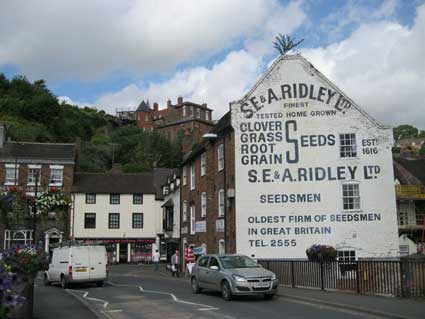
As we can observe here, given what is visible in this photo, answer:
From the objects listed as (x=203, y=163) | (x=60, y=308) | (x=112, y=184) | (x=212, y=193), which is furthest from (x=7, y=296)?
(x=112, y=184)

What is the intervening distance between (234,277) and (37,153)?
137 feet

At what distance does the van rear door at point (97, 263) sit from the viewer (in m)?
23.6

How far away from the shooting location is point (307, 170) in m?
25.7

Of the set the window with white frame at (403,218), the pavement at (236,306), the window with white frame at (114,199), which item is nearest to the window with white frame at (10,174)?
the window with white frame at (114,199)

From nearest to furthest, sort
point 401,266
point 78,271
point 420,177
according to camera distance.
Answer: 1. point 401,266
2. point 78,271
3. point 420,177

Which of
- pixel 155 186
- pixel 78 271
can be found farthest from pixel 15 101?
pixel 78 271

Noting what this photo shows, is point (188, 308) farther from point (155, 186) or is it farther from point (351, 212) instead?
point (155, 186)

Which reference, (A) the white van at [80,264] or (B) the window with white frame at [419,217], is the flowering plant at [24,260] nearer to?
(A) the white van at [80,264]

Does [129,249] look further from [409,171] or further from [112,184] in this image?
[409,171]

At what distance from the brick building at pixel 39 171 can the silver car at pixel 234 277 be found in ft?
112

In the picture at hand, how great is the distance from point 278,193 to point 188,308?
12493 mm

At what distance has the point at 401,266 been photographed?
46.2 ft

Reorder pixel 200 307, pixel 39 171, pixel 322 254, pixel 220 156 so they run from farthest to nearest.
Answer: pixel 39 171
pixel 220 156
pixel 322 254
pixel 200 307

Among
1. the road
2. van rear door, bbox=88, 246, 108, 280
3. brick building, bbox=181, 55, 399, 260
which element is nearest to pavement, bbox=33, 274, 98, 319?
the road
